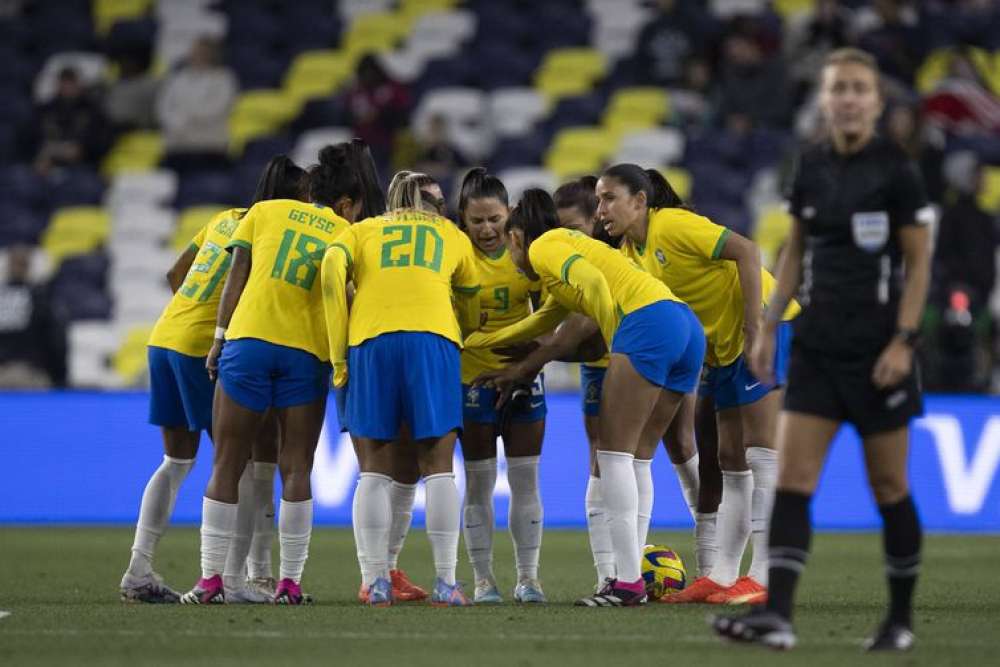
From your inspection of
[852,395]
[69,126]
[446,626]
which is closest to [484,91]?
[69,126]

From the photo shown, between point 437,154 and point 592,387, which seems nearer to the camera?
point 592,387

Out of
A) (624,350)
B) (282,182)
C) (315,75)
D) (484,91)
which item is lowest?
(624,350)

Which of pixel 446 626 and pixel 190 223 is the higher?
pixel 190 223

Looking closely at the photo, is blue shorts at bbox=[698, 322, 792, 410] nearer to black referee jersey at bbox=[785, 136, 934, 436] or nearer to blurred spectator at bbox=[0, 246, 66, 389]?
black referee jersey at bbox=[785, 136, 934, 436]

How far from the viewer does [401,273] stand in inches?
320

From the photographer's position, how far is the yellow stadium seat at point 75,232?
60.8ft

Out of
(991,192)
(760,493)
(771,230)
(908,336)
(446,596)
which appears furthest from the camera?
(991,192)

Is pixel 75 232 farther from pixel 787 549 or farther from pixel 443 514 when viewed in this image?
pixel 787 549

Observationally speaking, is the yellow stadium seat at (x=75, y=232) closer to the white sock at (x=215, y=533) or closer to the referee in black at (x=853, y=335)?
the white sock at (x=215, y=533)

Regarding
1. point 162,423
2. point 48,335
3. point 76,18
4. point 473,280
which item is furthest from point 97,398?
point 76,18

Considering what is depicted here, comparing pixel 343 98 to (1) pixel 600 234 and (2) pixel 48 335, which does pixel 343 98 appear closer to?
(2) pixel 48 335

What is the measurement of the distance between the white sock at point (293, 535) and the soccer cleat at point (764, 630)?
276 centimetres

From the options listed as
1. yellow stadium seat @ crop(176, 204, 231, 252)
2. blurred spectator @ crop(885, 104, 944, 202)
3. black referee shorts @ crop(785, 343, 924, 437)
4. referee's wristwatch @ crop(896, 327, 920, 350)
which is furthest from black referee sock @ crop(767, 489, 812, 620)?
yellow stadium seat @ crop(176, 204, 231, 252)

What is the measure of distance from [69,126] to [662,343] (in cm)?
1281
